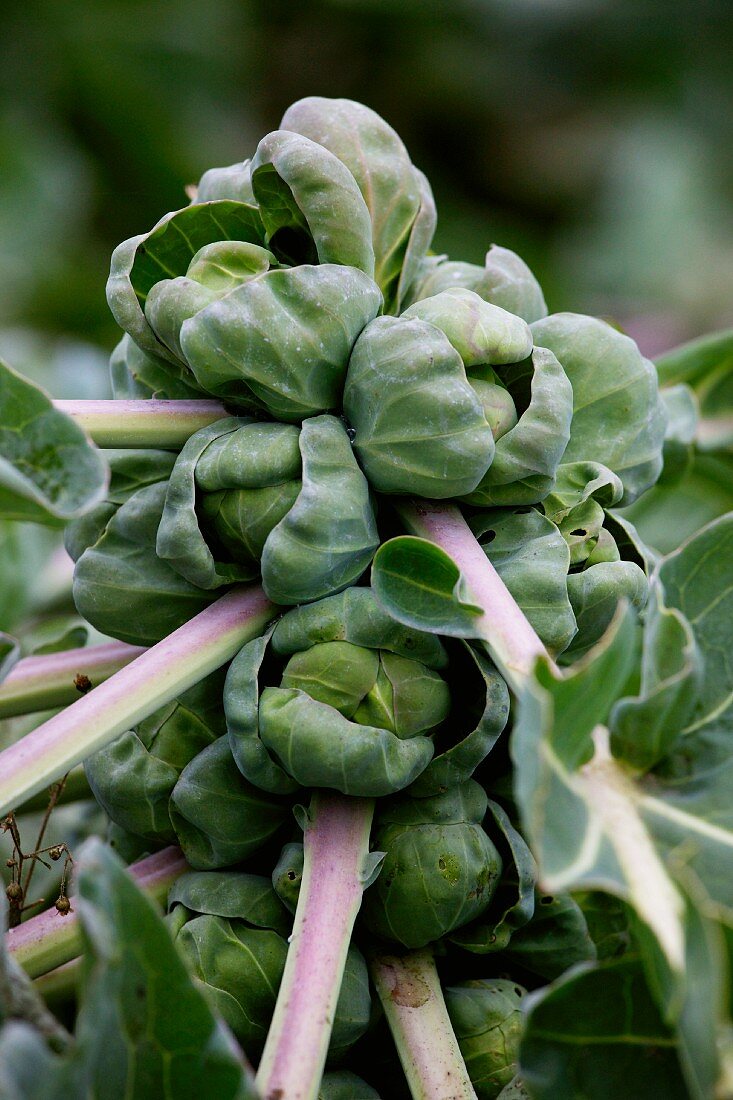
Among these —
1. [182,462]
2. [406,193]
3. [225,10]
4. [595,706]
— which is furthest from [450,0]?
[595,706]

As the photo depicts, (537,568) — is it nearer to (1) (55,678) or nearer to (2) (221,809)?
(2) (221,809)

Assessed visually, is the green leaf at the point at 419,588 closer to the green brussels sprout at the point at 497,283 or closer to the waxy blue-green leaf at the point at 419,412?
the waxy blue-green leaf at the point at 419,412

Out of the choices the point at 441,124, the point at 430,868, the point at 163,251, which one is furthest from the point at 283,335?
the point at 441,124

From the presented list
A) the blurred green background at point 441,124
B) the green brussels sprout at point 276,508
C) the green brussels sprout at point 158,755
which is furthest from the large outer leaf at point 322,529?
the blurred green background at point 441,124

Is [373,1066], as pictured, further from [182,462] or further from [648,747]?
[182,462]

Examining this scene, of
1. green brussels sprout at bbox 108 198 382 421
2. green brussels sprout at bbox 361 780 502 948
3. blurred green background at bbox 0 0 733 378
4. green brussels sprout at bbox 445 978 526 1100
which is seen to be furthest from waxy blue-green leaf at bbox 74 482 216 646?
blurred green background at bbox 0 0 733 378

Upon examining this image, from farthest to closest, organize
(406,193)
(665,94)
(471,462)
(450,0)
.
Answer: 1. (665,94)
2. (450,0)
3. (406,193)
4. (471,462)
